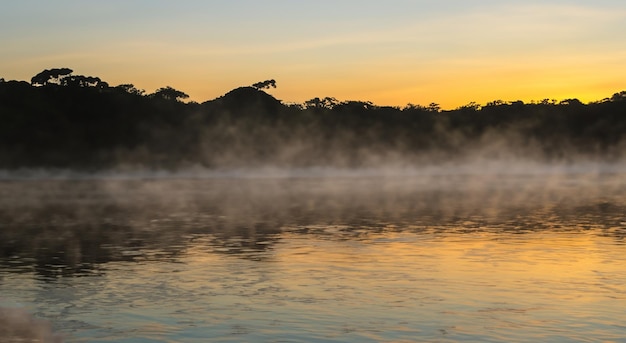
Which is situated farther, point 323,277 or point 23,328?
point 323,277

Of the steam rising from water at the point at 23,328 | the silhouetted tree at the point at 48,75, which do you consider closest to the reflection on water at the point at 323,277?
the steam rising from water at the point at 23,328

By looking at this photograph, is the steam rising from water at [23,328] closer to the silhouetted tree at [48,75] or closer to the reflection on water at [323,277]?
the reflection on water at [323,277]

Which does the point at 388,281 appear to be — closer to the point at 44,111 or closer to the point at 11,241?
the point at 11,241

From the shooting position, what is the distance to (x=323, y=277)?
2750 cm

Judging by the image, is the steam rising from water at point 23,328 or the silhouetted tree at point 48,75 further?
the silhouetted tree at point 48,75

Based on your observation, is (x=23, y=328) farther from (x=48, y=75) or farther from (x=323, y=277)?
(x=48, y=75)

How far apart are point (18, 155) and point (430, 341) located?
162 metres

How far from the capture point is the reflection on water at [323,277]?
798 inches

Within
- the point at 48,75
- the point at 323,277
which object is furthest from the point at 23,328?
the point at 48,75

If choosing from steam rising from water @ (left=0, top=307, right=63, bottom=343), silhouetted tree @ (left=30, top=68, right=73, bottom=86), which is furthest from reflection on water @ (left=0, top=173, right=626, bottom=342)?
silhouetted tree @ (left=30, top=68, right=73, bottom=86)

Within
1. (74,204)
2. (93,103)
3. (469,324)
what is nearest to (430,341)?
(469,324)

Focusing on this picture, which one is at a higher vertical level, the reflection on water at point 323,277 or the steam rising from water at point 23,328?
the steam rising from water at point 23,328

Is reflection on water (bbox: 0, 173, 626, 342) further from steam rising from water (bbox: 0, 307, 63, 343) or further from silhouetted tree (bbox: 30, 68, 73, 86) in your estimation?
silhouetted tree (bbox: 30, 68, 73, 86)

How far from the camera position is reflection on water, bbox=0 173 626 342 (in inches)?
798
